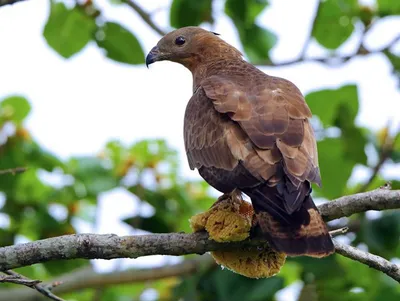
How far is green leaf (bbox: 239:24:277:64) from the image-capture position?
7.70 m

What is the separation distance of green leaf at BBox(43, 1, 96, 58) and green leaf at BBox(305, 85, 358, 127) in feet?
6.41

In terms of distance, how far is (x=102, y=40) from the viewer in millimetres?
7465

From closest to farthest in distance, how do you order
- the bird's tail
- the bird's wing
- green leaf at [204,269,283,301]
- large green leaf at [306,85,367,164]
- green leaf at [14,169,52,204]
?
the bird's tail
the bird's wing
green leaf at [204,269,283,301]
large green leaf at [306,85,367,164]
green leaf at [14,169,52,204]

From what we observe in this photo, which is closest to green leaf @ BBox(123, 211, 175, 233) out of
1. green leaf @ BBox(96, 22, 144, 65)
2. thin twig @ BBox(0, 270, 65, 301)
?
green leaf @ BBox(96, 22, 144, 65)

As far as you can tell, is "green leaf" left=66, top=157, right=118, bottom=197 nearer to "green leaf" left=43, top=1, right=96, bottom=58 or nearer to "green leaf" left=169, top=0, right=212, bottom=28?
"green leaf" left=43, top=1, right=96, bottom=58

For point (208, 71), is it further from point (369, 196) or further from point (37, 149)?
point (369, 196)

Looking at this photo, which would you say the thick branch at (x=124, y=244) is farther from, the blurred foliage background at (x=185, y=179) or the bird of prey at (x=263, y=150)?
the blurred foliage background at (x=185, y=179)

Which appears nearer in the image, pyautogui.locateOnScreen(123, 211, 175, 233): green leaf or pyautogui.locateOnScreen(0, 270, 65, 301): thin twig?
pyautogui.locateOnScreen(0, 270, 65, 301): thin twig

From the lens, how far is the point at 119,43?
292 inches

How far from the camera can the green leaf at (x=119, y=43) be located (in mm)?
7391

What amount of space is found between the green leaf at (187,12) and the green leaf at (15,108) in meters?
1.64

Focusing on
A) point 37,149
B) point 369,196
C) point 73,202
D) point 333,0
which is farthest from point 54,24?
point 369,196

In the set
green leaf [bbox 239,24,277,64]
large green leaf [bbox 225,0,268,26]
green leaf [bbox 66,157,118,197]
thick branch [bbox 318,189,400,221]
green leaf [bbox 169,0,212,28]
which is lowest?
thick branch [bbox 318,189,400,221]

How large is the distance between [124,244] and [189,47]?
3.50 metres
